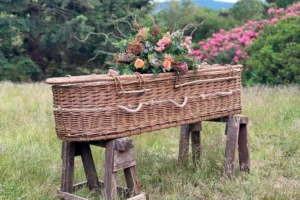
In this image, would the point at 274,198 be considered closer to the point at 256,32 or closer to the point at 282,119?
the point at 282,119

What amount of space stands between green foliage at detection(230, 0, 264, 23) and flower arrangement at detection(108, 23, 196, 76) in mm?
21184

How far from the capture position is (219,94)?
169 inches

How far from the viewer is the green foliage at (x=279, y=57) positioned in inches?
407

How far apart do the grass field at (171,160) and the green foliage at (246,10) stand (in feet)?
58.3

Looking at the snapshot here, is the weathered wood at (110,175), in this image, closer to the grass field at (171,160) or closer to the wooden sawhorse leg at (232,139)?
the grass field at (171,160)

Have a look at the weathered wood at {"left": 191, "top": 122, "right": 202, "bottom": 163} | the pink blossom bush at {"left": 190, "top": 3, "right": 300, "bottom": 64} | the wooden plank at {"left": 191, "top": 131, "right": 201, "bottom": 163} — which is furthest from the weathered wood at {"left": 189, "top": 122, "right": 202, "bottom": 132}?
the pink blossom bush at {"left": 190, "top": 3, "right": 300, "bottom": 64}

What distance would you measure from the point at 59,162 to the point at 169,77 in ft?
6.46

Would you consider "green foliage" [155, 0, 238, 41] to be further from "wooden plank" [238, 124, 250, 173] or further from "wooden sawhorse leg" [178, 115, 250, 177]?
"wooden plank" [238, 124, 250, 173]

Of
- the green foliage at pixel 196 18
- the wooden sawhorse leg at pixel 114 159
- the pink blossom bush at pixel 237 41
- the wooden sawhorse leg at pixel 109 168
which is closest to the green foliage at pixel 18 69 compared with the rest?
the pink blossom bush at pixel 237 41

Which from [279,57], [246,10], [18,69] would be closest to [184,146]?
[279,57]

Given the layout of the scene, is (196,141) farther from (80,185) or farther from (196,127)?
(80,185)

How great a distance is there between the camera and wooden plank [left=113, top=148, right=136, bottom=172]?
343cm

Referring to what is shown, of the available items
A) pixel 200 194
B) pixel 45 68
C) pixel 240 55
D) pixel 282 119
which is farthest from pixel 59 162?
Result: pixel 45 68

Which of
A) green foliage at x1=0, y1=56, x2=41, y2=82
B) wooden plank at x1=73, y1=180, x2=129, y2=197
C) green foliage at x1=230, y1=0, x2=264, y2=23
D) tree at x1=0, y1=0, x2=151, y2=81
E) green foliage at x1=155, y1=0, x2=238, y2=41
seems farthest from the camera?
green foliage at x1=230, y1=0, x2=264, y2=23
